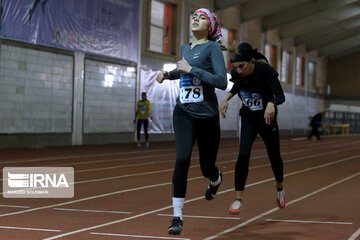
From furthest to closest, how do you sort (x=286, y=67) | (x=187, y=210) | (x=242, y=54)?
(x=286, y=67), (x=187, y=210), (x=242, y=54)

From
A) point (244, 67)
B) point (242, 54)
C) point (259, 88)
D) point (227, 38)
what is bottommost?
point (259, 88)

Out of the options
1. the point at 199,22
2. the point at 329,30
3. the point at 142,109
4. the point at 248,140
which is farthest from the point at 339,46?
the point at 199,22

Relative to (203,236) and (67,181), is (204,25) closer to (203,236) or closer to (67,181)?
(203,236)

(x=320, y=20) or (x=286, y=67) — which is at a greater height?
(x=320, y=20)

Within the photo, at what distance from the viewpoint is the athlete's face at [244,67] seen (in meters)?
5.75

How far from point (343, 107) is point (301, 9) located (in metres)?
14.8

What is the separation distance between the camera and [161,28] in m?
24.8

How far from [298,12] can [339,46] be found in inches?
501

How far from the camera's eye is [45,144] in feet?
58.9

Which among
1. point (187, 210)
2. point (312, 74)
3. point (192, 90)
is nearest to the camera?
point (192, 90)

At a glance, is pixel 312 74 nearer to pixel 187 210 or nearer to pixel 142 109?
pixel 142 109

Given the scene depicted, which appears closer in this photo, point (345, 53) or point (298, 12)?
point (298, 12)

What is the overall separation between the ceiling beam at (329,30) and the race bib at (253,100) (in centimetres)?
3410

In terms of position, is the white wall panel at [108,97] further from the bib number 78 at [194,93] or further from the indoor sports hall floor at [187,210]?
the bib number 78 at [194,93]
